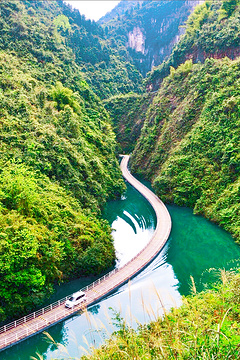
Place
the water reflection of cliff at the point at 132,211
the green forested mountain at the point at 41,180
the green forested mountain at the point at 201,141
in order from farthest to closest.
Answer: the water reflection of cliff at the point at 132,211
the green forested mountain at the point at 201,141
the green forested mountain at the point at 41,180

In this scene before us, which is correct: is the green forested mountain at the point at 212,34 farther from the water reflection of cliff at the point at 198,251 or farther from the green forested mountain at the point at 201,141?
the water reflection of cliff at the point at 198,251

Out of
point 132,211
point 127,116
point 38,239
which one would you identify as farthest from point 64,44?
point 38,239

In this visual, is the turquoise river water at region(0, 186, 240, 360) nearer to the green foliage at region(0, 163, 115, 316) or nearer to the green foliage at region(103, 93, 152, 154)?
the green foliage at region(0, 163, 115, 316)

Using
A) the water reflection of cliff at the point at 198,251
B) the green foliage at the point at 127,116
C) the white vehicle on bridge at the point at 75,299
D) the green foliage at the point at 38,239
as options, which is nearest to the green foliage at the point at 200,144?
the water reflection of cliff at the point at 198,251

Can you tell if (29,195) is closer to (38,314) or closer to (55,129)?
(38,314)

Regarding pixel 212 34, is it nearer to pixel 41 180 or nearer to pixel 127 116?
pixel 127 116

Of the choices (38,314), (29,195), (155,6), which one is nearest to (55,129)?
(29,195)

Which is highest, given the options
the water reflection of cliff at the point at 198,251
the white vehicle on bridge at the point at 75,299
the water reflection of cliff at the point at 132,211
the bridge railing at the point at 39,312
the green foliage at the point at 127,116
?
the green foliage at the point at 127,116
